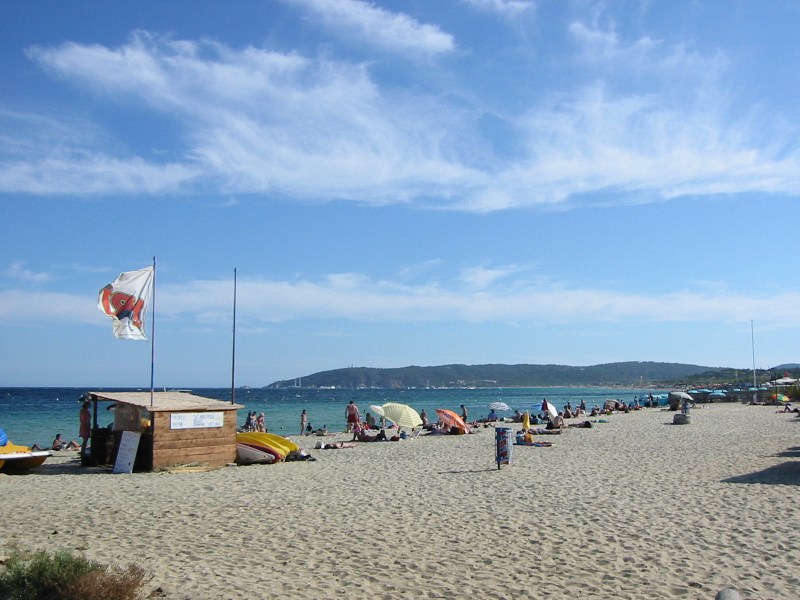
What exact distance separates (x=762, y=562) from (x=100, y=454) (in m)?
13.3

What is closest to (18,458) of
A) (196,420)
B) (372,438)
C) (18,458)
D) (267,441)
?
(18,458)

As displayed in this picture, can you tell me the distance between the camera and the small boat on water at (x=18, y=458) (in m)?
14.1

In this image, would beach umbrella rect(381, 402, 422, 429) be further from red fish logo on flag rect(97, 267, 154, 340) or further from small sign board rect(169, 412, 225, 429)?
red fish logo on flag rect(97, 267, 154, 340)

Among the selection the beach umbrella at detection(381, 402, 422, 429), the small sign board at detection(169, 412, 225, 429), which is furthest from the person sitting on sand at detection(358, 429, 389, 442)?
the small sign board at detection(169, 412, 225, 429)

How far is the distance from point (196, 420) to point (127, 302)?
2.84 meters

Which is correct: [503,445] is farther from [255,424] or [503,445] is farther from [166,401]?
[255,424]

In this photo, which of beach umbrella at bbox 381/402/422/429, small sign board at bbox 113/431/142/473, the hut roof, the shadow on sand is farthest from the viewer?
beach umbrella at bbox 381/402/422/429

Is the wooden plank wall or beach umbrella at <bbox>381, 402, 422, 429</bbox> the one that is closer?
the wooden plank wall

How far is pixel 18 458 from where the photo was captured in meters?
14.3

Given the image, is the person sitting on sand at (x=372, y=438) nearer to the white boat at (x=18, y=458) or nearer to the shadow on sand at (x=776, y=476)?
the white boat at (x=18, y=458)

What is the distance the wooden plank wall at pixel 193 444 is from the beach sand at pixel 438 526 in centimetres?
57

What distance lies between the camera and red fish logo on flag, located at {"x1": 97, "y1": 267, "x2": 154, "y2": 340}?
14297 mm

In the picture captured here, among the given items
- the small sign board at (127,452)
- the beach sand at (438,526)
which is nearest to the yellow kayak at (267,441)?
the beach sand at (438,526)

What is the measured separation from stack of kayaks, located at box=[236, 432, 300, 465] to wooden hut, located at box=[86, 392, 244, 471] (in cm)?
37
